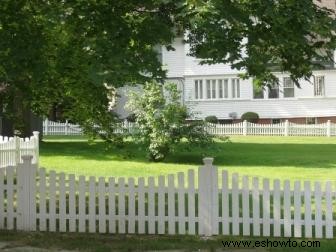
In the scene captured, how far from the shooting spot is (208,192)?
29.8ft

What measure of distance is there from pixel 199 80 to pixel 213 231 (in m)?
36.1

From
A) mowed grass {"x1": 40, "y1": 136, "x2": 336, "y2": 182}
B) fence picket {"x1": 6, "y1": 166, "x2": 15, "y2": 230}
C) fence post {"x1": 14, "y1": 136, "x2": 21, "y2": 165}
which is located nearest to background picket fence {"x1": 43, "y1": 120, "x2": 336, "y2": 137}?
mowed grass {"x1": 40, "y1": 136, "x2": 336, "y2": 182}

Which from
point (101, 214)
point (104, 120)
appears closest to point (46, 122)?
point (104, 120)

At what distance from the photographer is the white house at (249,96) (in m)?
43.1

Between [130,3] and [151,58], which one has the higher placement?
[130,3]

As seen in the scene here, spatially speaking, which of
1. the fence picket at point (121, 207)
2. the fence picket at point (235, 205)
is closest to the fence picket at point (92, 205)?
the fence picket at point (121, 207)

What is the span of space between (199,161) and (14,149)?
7.06 metres

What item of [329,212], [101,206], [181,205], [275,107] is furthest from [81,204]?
[275,107]

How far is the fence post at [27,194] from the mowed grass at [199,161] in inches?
163

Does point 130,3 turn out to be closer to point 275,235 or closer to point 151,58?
point 151,58

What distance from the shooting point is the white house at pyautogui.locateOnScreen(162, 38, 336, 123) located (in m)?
43.1

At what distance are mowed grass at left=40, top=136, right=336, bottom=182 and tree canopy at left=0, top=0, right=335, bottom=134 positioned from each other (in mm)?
5080

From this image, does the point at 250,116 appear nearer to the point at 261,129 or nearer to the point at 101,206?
the point at 261,129

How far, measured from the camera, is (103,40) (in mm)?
7605
